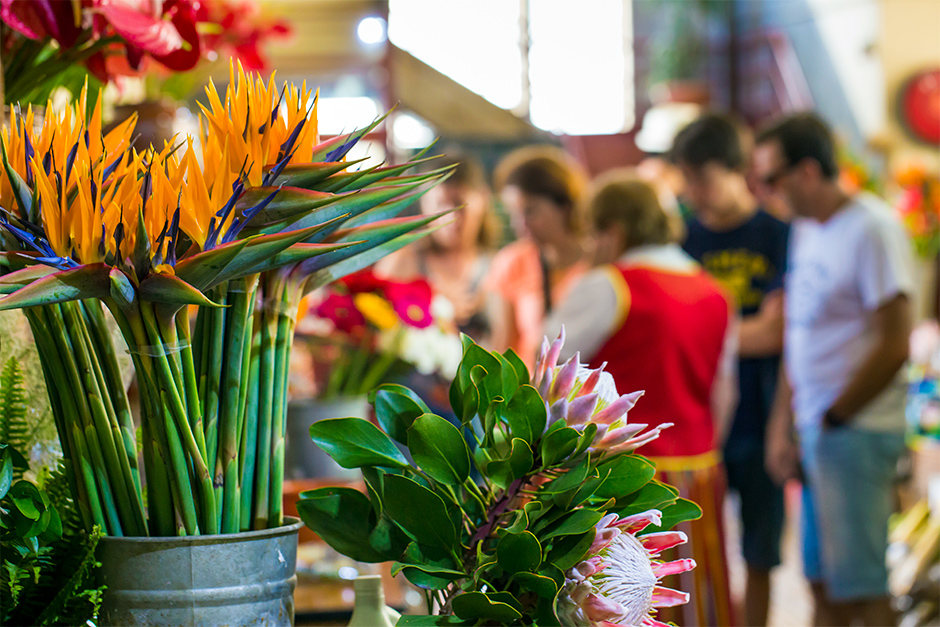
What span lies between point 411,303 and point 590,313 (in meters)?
0.53

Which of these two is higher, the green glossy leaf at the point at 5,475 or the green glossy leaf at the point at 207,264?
the green glossy leaf at the point at 207,264

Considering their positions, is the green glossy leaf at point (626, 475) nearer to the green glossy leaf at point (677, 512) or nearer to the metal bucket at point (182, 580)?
the green glossy leaf at point (677, 512)

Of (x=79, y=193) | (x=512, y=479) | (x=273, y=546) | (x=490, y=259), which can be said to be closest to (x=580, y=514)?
(x=512, y=479)

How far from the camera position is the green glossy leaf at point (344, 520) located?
1.72 feet

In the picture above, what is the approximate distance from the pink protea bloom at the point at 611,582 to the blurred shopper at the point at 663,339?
1.41m

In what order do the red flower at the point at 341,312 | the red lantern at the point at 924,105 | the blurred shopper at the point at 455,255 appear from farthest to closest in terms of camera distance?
the red lantern at the point at 924,105 < the blurred shopper at the point at 455,255 < the red flower at the point at 341,312

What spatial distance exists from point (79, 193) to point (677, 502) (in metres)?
0.34

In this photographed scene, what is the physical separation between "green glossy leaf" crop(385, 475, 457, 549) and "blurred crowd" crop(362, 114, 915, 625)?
1443 millimetres

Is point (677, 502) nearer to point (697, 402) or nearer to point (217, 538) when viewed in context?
point (217, 538)

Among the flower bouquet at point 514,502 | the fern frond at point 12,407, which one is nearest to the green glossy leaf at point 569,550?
the flower bouquet at point 514,502

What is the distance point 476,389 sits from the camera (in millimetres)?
503

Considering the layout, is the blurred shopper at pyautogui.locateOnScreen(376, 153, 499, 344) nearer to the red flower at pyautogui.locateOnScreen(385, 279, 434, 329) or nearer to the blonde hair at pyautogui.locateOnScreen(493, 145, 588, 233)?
the blonde hair at pyautogui.locateOnScreen(493, 145, 588, 233)

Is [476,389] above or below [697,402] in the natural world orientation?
above

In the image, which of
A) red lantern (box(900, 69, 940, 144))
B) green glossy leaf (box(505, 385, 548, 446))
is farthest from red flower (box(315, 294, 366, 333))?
red lantern (box(900, 69, 940, 144))
